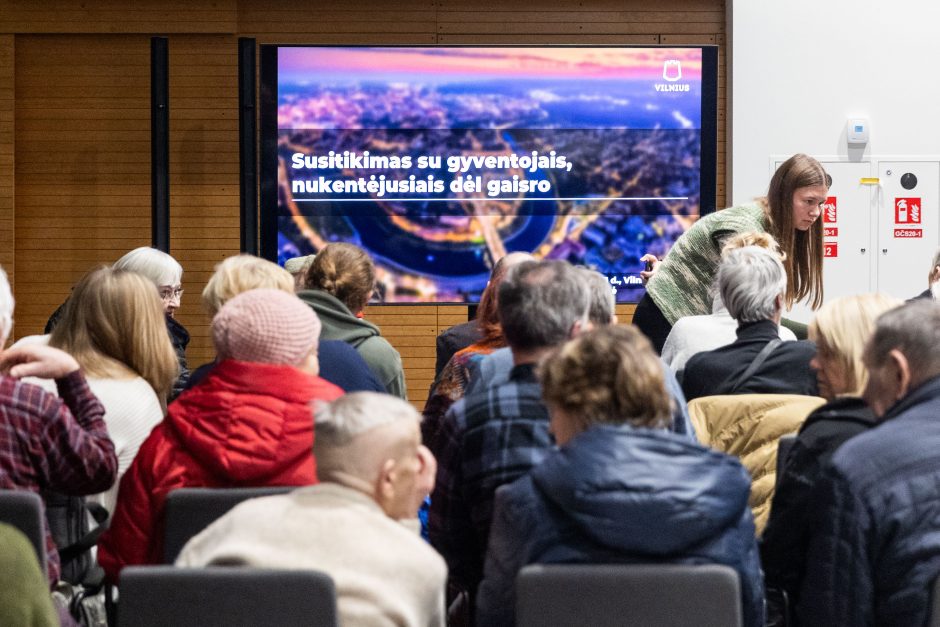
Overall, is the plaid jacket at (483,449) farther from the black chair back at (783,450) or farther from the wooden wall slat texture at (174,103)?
the wooden wall slat texture at (174,103)

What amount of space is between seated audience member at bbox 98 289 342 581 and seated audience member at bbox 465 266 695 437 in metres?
0.36

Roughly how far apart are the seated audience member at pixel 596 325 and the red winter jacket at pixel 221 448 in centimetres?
38

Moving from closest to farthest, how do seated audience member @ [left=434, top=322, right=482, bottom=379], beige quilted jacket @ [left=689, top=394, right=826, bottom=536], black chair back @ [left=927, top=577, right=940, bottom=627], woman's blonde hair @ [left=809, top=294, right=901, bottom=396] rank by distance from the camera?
black chair back @ [left=927, top=577, right=940, bottom=627], woman's blonde hair @ [left=809, top=294, right=901, bottom=396], beige quilted jacket @ [left=689, top=394, right=826, bottom=536], seated audience member @ [left=434, top=322, right=482, bottom=379]

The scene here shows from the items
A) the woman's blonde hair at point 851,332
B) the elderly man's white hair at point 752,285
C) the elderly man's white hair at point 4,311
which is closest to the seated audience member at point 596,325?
the woman's blonde hair at point 851,332

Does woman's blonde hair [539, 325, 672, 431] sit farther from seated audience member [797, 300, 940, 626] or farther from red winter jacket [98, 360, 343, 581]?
red winter jacket [98, 360, 343, 581]

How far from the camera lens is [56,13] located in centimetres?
845

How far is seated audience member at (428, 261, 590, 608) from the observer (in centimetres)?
268

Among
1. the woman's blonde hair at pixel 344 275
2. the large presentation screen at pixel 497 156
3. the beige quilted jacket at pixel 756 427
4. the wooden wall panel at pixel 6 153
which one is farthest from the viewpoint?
the wooden wall panel at pixel 6 153

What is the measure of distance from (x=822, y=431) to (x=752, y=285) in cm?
125

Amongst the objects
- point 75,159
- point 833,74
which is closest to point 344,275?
point 75,159

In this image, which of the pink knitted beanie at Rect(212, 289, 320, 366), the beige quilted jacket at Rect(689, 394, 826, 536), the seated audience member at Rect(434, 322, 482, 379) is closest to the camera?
the pink knitted beanie at Rect(212, 289, 320, 366)

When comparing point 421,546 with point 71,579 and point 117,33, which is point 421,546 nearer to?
point 71,579

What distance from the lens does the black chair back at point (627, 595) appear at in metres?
2.09

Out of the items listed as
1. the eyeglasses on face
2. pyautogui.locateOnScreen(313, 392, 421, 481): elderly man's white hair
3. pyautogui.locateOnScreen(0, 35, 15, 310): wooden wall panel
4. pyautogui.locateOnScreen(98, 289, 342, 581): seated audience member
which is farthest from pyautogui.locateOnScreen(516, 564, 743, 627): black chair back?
pyautogui.locateOnScreen(0, 35, 15, 310): wooden wall panel
